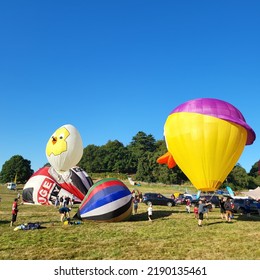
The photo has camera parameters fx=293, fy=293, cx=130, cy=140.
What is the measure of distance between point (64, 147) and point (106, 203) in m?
8.37

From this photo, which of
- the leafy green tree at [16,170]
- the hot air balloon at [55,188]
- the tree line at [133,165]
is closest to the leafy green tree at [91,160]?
the tree line at [133,165]

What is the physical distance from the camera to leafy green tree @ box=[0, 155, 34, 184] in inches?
3501

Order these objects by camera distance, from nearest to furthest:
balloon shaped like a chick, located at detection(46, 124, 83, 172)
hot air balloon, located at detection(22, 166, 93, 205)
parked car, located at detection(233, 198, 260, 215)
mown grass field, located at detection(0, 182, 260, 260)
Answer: mown grass field, located at detection(0, 182, 260, 260) < balloon shaped like a chick, located at detection(46, 124, 83, 172) < parked car, located at detection(233, 198, 260, 215) < hot air balloon, located at detection(22, 166, 93, 205)

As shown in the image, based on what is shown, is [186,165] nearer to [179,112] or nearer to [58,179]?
[179,112]

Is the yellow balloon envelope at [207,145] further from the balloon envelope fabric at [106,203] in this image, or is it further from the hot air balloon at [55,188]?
the hot air balloon at [55,188]

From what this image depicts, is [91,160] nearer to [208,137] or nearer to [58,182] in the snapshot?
[58,182]

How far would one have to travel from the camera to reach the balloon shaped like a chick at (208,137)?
642 inches

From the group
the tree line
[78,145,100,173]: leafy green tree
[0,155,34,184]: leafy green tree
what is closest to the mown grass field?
the tree line

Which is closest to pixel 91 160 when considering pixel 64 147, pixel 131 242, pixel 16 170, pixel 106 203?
pixel 16 170

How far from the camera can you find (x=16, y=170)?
88938 mm

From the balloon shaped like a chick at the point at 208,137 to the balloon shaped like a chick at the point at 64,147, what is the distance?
28.9 ft

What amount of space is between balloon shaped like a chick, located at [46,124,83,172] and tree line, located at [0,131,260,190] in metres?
47.1

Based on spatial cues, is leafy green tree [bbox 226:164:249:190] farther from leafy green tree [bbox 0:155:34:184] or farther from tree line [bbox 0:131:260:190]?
leafy green tree [bbox 0:155:34:184]
